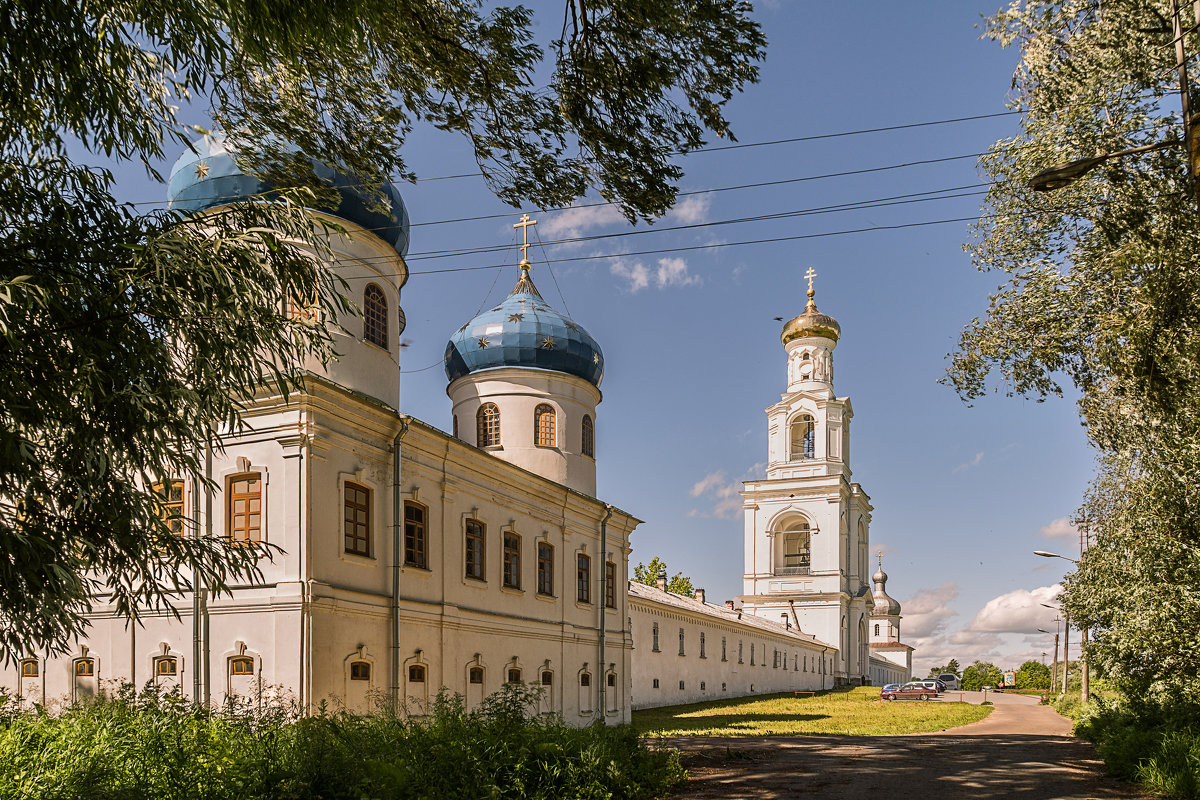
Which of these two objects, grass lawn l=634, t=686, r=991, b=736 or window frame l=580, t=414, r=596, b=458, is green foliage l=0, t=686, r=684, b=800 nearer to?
grass lawn l=634, t=686, r=991, b=736

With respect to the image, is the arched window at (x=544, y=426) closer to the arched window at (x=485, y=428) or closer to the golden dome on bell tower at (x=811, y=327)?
the arched window at (x=485, y=428)

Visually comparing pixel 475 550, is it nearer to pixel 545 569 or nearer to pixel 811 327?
pixel 545 569

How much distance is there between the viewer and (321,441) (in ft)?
55.1

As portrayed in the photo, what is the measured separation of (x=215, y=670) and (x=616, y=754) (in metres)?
7.13

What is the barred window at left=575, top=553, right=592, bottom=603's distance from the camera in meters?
26.8

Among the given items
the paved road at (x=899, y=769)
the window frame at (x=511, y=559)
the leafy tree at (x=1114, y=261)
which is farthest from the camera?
the window frame at (x=511, y=559)

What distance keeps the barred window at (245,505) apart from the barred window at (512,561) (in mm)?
7304

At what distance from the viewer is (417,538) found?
1955 centimetres

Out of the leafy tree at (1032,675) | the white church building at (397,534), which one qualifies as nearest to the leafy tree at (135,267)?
the white church building at (397,534)

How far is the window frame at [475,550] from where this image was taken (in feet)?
69.6

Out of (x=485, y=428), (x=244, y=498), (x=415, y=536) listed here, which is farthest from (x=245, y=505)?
(x=485, y=428)

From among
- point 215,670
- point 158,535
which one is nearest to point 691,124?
point 158,535

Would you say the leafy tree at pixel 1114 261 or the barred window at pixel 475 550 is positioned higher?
the leafy tree at pixel 1114 261

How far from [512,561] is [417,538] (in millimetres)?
4191
